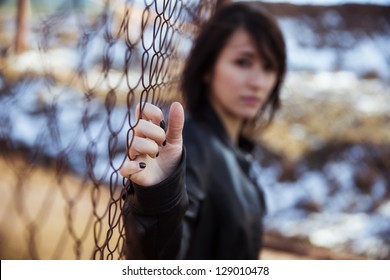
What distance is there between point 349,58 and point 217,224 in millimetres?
2350

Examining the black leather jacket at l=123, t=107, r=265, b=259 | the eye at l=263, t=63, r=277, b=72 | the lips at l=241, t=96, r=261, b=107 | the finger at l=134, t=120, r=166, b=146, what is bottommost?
the black leather jacket at l=123, t=107, r=265, b=259

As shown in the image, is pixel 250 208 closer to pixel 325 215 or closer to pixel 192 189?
pixel 192 189

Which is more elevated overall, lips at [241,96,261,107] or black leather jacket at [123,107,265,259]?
lips at [241,96,261,107]

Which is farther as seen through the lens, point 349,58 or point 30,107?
point 349,58

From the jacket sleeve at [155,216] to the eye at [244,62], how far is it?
0.45 metres

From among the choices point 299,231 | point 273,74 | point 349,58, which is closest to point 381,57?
point 349,58

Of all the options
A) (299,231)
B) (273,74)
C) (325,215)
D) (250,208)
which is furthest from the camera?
(325,215)

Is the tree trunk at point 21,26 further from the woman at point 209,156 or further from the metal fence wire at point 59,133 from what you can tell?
the woman at point 209,156

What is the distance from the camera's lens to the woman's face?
1084 millimetres

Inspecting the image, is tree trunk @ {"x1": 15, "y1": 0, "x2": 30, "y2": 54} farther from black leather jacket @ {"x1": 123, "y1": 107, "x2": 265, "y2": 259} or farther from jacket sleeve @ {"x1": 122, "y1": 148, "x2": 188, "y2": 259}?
jacket sleeve @ {"x1": 122, "y1": 148, "x2": 188, "y2": 259}

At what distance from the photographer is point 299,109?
117 inches

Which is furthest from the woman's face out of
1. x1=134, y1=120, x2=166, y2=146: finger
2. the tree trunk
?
the tree trunk

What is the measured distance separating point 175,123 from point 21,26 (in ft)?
6.13

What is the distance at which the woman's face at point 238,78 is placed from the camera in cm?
108
